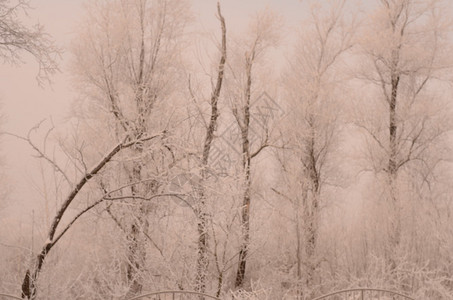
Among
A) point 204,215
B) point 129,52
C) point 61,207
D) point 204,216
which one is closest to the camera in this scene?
point 61,207

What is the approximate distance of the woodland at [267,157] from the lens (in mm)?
10656

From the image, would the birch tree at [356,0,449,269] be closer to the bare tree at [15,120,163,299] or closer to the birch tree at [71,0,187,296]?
the birch tree at [71,0,187,296]

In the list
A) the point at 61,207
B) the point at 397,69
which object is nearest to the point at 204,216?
the point at 61,207

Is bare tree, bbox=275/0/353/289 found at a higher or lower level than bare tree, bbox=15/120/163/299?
higher

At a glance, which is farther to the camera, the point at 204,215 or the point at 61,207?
the point at 204,215

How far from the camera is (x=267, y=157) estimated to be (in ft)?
48.3

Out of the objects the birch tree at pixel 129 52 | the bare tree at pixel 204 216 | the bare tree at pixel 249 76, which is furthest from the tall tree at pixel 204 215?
the bare tree at pixel 249 76

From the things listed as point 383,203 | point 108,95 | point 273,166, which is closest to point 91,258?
point 108,95

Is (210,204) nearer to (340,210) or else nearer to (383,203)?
(383,203)

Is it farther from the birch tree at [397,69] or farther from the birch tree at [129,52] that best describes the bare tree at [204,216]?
the birch tree at [397,69]

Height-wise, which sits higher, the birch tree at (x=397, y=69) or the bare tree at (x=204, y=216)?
the birch tree at (x=397, y=69)

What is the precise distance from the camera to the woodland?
35.0 feet

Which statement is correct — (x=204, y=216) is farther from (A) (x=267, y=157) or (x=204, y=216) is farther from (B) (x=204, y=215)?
(A) (x=267, y=157)

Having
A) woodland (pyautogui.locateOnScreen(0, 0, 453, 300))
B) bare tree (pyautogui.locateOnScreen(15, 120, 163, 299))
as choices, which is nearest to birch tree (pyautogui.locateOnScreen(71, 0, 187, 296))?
woodland (pyautogui.locateOnScreen(0, 0, 453, 300))
